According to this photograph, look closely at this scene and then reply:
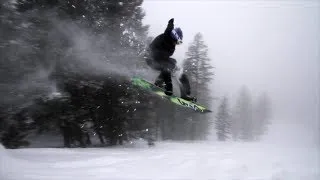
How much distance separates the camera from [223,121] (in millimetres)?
35031

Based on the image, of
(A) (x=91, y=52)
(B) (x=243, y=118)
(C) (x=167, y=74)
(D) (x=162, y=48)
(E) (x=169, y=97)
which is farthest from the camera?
(B) (x=243, y=118)

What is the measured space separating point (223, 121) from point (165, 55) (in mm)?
25147

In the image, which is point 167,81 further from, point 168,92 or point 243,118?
point 243,118

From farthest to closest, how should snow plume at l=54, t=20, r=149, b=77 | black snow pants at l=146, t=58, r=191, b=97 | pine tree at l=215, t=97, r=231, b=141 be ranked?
pine tree at l=215, t=97, r=231, b=141 < snow plume at l=54, t=20, r=149, b=77 < black snow pants at l=146, t=58, r=191, b=97

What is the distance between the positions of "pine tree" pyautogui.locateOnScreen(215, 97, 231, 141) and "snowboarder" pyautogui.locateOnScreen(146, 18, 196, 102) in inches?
935

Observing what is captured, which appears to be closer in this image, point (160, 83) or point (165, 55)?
point (165, 55)

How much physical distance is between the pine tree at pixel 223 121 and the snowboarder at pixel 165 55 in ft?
77.9

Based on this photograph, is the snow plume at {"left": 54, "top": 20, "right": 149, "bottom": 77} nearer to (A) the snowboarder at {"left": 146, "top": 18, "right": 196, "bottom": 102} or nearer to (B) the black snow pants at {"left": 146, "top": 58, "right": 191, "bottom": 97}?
(B) the black snow pants at {"left": 146, "top": 58, "right": 191, "bottom": 97}

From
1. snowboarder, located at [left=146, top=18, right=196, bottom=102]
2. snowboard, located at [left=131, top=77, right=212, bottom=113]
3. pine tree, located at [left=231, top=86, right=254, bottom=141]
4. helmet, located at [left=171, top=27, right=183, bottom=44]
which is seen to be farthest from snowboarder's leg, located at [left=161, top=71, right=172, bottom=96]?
pine tree, located at [left=231, top=86, right=254, bottom=141]

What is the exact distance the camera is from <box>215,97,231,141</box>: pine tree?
114ft

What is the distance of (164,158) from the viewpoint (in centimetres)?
1166

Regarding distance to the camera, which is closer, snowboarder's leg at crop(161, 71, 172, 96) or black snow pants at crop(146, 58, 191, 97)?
black snow pants at crop(146, 58, 191, 97)

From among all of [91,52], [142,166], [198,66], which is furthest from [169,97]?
[198,66]

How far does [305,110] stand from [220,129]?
30.4ft
